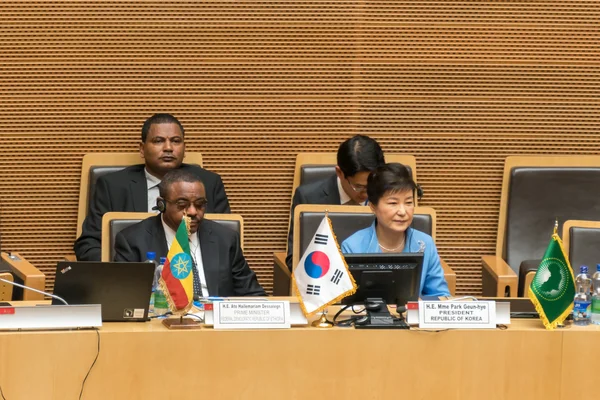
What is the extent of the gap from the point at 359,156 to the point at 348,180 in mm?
163

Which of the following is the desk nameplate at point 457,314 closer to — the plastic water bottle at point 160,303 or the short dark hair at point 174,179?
the plastic water bottle at point 160,303

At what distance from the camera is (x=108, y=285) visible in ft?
12.9

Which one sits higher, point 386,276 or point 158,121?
point 158,121

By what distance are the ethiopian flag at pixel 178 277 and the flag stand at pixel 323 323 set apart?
0.46 meters

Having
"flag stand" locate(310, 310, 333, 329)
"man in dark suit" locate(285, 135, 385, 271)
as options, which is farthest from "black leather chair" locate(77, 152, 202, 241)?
"flag stand" locate(310, 310, 333, 329)

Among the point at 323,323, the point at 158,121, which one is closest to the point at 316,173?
the point at 158,121

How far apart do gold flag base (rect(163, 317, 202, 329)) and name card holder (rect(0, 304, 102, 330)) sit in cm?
26

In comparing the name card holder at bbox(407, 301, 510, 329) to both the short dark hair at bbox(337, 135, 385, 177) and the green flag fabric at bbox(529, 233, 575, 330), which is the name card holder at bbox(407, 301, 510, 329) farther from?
the short dark hair at bbox(337, 135, 385, 177)

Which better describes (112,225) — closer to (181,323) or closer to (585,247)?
(181,323)

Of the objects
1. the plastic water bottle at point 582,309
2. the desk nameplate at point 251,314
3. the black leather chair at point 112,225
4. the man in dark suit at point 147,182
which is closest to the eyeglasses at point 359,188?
the man in dark suit at point 147,182

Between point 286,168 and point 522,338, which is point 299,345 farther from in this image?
point 286,168

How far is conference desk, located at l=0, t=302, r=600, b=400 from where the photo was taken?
3.78 metres

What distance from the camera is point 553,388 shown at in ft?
13.2

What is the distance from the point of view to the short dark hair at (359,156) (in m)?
5.57
